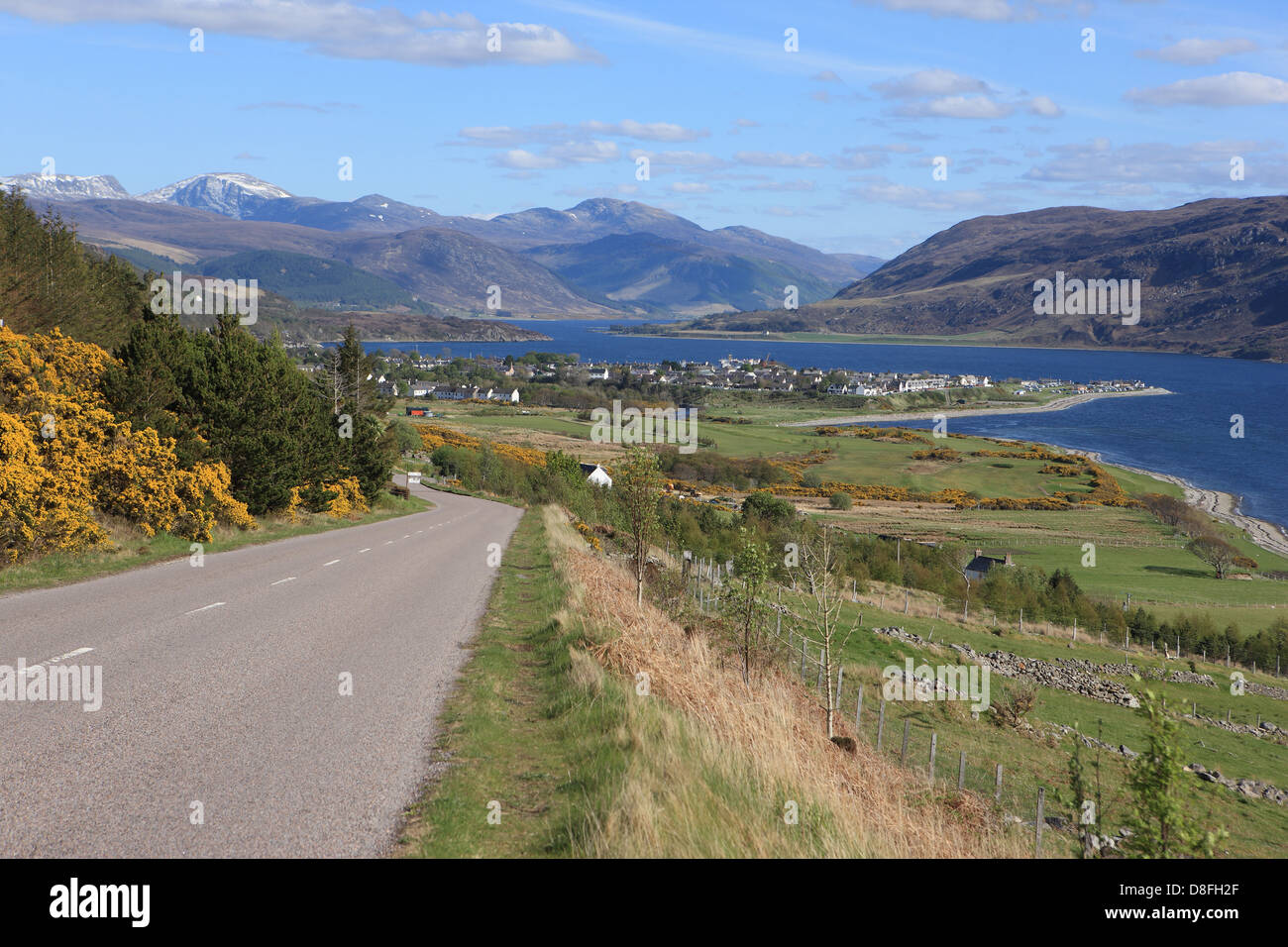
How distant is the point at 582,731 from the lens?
29.5 feet

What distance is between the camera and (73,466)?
20.1 m

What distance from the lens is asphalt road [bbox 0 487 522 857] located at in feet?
19.8

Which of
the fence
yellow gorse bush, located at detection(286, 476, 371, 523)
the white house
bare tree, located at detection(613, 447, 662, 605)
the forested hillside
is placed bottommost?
the fence

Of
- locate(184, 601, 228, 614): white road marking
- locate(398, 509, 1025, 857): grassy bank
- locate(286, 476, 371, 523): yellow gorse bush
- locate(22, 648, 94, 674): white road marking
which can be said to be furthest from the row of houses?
locate(22, 648, 94, 674): white road marking

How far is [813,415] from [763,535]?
130 metres

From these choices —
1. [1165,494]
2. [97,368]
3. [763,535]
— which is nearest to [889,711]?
[97,368]

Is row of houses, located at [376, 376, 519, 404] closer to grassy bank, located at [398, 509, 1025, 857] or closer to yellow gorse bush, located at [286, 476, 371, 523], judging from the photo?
yellow gorse bush, located at [286, 476, 371, 523]

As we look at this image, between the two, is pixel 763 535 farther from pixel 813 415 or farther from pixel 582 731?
pixel 813 415

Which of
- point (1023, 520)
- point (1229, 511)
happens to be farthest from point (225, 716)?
point (1229, 511)

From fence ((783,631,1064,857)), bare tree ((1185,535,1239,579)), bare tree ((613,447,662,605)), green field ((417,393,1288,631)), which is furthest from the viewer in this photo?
bare tree ((1185,535,1239,579))

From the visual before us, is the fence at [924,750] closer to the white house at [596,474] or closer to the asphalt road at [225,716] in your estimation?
the asphalt road at [225,716]

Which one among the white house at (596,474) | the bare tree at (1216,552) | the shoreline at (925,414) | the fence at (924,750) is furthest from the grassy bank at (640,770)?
the shoreline at (925,414)

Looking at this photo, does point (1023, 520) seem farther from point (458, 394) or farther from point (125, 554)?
point (458, 394)

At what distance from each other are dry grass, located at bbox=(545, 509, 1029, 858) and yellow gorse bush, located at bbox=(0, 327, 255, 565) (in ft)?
36.3
